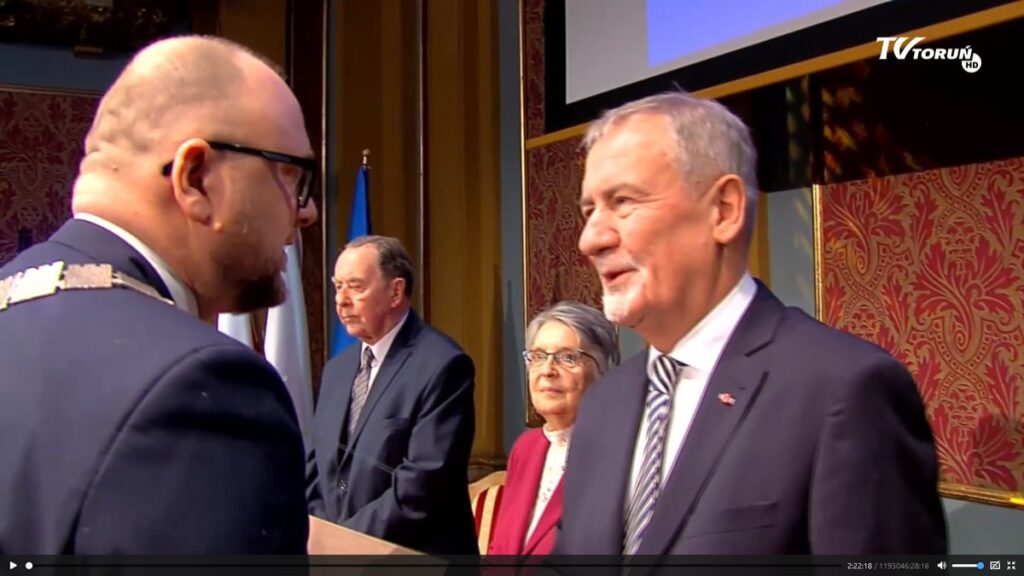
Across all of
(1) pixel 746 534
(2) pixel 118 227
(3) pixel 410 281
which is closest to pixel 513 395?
(3) pixel 410 281

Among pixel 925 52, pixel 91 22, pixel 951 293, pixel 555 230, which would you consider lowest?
pixel 951 293

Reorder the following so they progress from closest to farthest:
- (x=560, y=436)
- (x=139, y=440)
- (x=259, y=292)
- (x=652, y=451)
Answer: (x=139, y=440) < (x=259, y=292) < (x=652, y=451) < (x=560, y=436)

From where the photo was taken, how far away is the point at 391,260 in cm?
252

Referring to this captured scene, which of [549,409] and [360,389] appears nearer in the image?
[549,409]

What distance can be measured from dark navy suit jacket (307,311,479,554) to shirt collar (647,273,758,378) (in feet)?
3.34

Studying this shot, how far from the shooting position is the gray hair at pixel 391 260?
2492 mm

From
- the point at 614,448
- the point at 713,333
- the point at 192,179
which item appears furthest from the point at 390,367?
the point at 192,179

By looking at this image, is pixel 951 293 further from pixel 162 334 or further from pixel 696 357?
pixel 162 334

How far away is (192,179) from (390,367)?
151cm

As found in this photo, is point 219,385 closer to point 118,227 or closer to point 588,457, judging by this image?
point 118,227

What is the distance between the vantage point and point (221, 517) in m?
0.71

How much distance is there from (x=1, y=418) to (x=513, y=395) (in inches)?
133

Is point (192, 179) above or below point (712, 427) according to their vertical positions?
above

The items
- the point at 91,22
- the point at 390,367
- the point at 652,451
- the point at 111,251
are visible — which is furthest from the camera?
the point at 91,22
